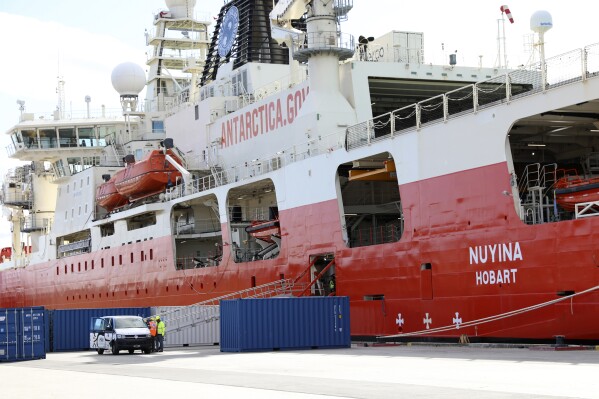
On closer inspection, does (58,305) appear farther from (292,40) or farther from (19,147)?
(292,40)

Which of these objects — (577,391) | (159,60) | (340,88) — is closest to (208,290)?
(340,88)

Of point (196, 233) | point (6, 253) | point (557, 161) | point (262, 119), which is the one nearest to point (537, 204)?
point (557, 161)

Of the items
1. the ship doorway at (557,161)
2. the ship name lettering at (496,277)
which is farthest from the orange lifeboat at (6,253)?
the ship name lettering at (496,277)

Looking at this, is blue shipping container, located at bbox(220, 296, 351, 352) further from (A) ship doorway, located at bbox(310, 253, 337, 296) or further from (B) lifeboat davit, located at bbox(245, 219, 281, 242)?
(B) lifeboat davit, located at bbox(245, 219, 281, 242)

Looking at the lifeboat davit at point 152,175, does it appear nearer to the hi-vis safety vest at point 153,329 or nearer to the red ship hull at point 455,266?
the red ship hull at point 455,266

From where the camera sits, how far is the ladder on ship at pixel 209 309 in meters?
32.3

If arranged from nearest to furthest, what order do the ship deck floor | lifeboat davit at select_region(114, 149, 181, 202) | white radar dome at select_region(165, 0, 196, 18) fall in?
the ship deck floor, lifeboat davit at select_region(114, 149, 181, 202), white radar dome at select_region(165, 0, 196, 18)

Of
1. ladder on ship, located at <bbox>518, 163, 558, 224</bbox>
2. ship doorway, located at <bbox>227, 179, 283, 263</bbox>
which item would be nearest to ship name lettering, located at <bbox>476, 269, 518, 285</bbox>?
ladder on ship, located at <bbox>518, 163, 558, 224</bbox>

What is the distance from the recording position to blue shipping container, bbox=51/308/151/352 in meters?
34.7

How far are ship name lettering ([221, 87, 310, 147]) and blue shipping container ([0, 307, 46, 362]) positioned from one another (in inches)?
465

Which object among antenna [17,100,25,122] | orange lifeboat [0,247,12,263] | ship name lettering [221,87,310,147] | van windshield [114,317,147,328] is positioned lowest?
van windshield [114,317,147,328]

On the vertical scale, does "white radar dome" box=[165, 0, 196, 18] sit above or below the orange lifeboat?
above

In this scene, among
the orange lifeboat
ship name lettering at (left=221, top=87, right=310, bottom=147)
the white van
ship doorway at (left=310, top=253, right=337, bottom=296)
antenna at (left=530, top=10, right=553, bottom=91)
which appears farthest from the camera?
the orange lifeboat

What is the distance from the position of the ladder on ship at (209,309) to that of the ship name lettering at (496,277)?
891 cm
